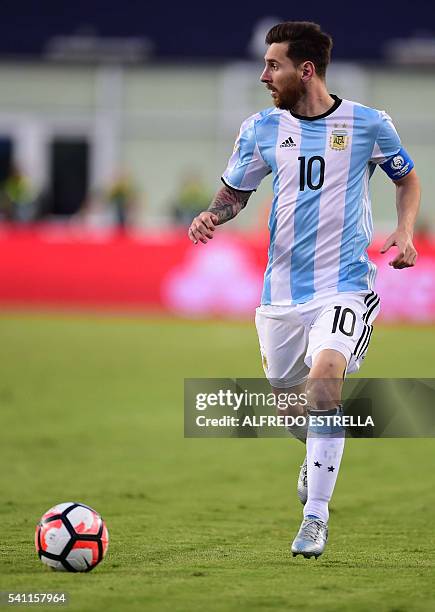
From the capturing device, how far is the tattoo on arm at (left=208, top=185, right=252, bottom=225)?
702 cm

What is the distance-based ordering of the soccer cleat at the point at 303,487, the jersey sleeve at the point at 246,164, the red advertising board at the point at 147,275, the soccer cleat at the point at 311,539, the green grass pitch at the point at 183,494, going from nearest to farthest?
the green grass pitch at the point at 183,494 < the soccer cleat at the point at 311,539 < the jersey sleeve at the point at 246,164 < the soccer cleat at the point at 303,487 < the red advertising board at the point at 147,275

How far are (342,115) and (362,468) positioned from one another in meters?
3.93

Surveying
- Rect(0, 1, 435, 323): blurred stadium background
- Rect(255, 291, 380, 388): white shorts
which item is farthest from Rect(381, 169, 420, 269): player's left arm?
Rect(0, 1, 435, 323): blurred stadium background

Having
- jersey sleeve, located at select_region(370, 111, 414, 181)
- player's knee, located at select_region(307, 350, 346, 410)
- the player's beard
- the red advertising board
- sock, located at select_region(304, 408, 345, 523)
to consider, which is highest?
the player's beard

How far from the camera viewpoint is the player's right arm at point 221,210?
6684mm

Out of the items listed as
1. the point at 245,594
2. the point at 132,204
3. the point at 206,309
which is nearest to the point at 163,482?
the point at 245,594

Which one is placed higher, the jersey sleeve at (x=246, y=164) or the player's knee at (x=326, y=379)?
the jersey sleeve at (x=246, y=164)

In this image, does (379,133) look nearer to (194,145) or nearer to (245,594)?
(245,594)

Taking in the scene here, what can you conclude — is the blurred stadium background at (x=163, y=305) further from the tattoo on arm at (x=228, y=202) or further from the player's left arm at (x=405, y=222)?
the tattoo on arm at (x=228, y=202)

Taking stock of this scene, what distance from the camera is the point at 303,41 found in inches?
263

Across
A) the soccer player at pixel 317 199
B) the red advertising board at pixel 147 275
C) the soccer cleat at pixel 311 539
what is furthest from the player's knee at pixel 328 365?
the red advertising board at pixel 147 275

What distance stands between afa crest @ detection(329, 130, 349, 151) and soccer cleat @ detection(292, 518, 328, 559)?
193 cm

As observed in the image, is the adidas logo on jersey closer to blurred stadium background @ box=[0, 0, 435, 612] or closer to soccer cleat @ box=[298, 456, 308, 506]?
soccer cleat @ box=[298, 456, 308, 506]

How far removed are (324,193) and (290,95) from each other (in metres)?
0.54
